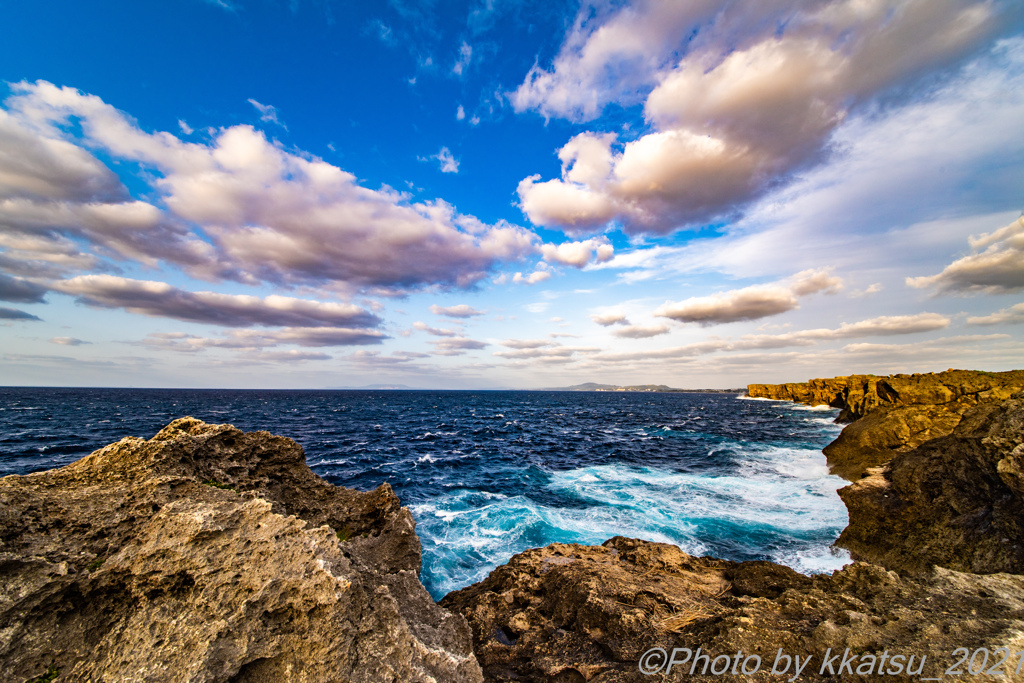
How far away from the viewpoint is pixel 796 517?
16234mm

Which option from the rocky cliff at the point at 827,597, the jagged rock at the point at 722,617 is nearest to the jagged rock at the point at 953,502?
the rocky cliff at the point at 827,597

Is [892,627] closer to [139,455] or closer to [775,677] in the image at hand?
[775,677]

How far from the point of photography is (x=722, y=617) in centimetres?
626

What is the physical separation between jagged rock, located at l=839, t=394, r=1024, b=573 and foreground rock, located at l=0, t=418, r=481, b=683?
11625mm

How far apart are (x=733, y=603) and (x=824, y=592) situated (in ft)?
5.10

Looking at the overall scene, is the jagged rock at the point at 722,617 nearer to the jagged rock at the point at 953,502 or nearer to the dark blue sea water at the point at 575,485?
the jagged rock at the point at 953,502

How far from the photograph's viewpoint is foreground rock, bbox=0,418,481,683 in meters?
3.88

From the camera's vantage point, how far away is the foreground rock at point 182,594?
3.88m

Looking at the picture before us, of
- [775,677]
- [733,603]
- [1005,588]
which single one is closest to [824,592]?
[733,603]

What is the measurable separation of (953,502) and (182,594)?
1620 cm

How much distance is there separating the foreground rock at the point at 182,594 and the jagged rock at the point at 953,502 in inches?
458

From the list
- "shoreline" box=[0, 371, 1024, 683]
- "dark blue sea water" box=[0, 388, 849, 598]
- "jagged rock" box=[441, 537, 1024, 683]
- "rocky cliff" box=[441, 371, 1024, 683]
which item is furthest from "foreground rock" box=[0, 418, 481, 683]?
"dark blue sea water" box=[0, 388, 849, 598]

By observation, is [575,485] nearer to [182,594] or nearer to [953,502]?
[953,502]

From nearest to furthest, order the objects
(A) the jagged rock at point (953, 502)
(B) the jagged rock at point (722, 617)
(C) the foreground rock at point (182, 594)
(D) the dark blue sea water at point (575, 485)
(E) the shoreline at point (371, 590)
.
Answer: (C) the foreground rock at point (182, 594)
(E) the shoreline at point (371, 590)
(B) the jagged rock at point (722, 617)
(A) the jagged rock at point (953, 502)
(D) the dark blue sea water at point (575, 485)
